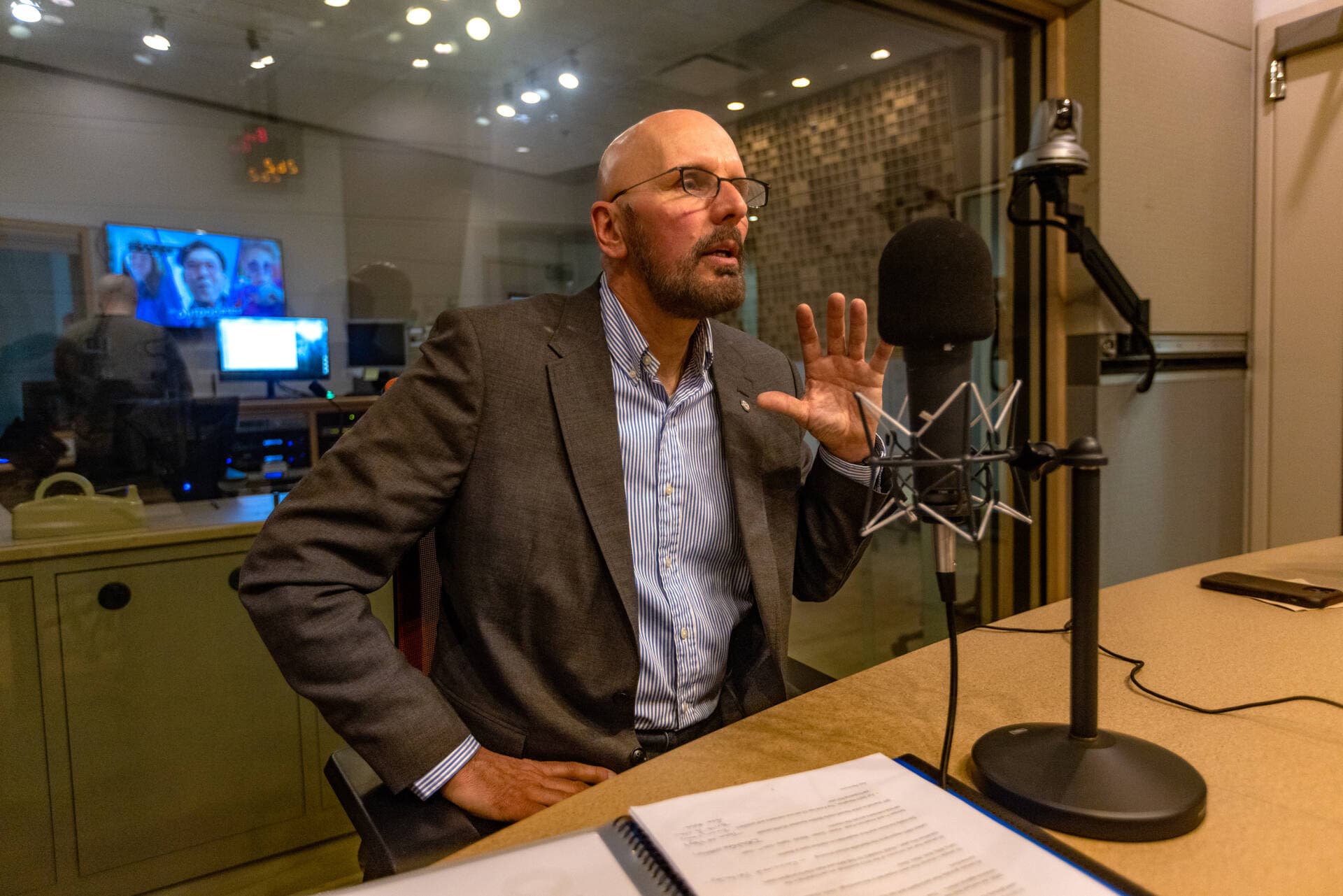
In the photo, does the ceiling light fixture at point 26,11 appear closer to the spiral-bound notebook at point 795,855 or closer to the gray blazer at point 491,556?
the gray blazer at point 491,556

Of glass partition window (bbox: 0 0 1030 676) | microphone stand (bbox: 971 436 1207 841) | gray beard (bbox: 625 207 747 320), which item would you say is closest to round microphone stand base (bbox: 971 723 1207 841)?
microphone stand (bbox: 971 436 1207 841)

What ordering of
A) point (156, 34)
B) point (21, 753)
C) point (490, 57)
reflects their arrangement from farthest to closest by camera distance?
point (490, 57) < point (156, 34) < point (21, 753)

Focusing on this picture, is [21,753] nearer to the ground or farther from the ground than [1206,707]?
nearer to the ground

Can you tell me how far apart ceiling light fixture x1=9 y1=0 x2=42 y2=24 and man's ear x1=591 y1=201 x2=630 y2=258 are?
1.40 metres

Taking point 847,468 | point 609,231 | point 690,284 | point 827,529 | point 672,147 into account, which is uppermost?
point 672,147

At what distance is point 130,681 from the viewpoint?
6.20ft

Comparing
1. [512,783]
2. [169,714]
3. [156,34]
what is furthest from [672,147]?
[169,714]

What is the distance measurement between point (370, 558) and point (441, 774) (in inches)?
11.7

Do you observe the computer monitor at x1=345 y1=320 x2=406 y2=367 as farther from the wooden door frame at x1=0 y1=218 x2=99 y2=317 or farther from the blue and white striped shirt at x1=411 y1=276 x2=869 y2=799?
the blue and white striped shirt at x1=411 y1=276 x2=869 y2=799

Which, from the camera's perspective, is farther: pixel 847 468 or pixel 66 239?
pixel 66 239

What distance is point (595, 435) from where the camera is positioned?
4.01 feet

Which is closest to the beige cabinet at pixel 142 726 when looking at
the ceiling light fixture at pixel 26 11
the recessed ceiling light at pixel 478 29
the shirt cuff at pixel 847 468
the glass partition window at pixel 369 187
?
the glass partition window at pixel 369 187

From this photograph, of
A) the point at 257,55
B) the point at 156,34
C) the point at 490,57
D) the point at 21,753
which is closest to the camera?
the point at 21,753

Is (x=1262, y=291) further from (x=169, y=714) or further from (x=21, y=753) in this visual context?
(x=21, y=753)
